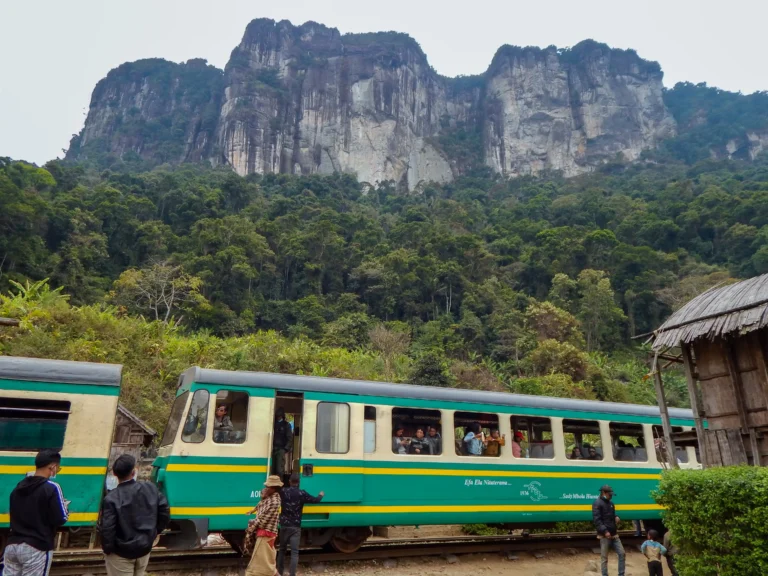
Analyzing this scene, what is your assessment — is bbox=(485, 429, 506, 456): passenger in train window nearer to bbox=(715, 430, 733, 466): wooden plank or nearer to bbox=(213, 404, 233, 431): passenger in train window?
bbox=(715, 430, 733, 466): wooden plank

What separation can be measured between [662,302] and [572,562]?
1378 inches

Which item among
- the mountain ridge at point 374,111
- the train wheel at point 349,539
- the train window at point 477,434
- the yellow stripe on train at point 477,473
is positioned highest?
the mountain ridge at point 374,111

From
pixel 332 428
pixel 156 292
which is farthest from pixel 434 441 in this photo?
pixel 156 292

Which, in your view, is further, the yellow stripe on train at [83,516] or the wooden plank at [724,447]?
the wooden plank at [724,447]

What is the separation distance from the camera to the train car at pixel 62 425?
22.9 ft

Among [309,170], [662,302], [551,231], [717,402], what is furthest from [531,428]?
[309,170]

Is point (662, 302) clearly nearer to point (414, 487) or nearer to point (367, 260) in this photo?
point (367, 260)

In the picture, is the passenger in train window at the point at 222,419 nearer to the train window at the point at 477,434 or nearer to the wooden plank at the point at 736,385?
the train window at the point at 477,434

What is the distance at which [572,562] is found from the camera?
9211 millimetres

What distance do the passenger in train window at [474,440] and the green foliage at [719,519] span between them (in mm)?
2976

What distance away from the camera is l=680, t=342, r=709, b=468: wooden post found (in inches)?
324

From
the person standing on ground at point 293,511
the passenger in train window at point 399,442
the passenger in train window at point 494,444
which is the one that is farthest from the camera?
the passenger in train window at point 494,444

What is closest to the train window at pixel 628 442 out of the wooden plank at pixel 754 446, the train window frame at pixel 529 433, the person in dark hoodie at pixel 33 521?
the train window frame at pixel 529 433

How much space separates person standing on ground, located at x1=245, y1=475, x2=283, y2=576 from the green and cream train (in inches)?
60.9
